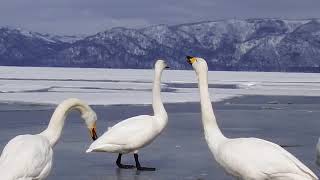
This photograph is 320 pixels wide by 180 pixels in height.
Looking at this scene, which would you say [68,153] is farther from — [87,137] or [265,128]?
[265,128]

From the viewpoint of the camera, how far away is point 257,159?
691cm

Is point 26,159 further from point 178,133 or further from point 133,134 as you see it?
point 178,133

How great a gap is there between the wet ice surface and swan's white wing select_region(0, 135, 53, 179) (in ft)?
6.34

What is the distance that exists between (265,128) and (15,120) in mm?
5405

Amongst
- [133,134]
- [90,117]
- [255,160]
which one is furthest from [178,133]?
[255,160]

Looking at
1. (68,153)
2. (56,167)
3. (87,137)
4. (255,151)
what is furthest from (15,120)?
(255,151)

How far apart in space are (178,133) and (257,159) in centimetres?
677

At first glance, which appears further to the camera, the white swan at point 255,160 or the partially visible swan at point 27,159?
the white swan at point 255,160

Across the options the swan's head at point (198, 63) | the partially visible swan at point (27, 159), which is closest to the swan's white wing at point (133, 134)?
the partially visible swan at point (27, 159)

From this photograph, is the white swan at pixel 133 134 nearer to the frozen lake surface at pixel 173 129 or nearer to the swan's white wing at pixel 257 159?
the frozen lake surface at pixel 173 129

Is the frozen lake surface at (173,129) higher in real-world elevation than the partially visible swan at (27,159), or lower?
lower

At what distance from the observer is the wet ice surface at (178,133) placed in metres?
9.53

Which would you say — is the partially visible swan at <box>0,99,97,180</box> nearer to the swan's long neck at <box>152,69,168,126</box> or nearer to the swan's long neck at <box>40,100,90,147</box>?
the swan's long neck at <box>40,100,90,147</box>

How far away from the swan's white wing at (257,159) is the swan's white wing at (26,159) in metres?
1.73
